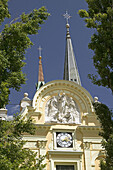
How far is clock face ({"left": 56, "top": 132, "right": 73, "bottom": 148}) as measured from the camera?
19.9m

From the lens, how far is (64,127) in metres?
20.5

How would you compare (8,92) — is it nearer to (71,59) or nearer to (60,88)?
(60,88)

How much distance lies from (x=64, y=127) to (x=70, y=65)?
12.0 m

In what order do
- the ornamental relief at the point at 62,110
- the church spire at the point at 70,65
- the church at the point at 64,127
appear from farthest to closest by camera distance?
the church spire at the point at 70,65
the ornamental relief at the point at 62,110
the church at the point at 64,127

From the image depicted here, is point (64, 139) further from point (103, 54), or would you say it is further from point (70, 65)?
point (70, 65)

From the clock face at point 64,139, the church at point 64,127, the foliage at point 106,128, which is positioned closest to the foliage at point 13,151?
the foliage at point 106,128

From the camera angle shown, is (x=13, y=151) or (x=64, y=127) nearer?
(x=13, y=151)

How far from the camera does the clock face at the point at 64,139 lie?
1986 cm

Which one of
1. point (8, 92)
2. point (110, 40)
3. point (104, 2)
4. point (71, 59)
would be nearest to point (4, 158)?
→ point (8, 92)

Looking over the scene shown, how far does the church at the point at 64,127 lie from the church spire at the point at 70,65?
8213mm

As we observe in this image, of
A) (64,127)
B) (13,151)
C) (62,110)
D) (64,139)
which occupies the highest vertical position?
(62,110)

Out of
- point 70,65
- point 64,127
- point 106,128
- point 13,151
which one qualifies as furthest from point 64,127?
point 70,65

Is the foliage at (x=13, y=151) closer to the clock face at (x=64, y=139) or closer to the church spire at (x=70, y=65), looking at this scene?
the clock face at (x=64, y=139)

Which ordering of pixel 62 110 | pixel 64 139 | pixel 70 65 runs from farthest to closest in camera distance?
pixel 70 65, pixel 62 110, pixel 64 139
